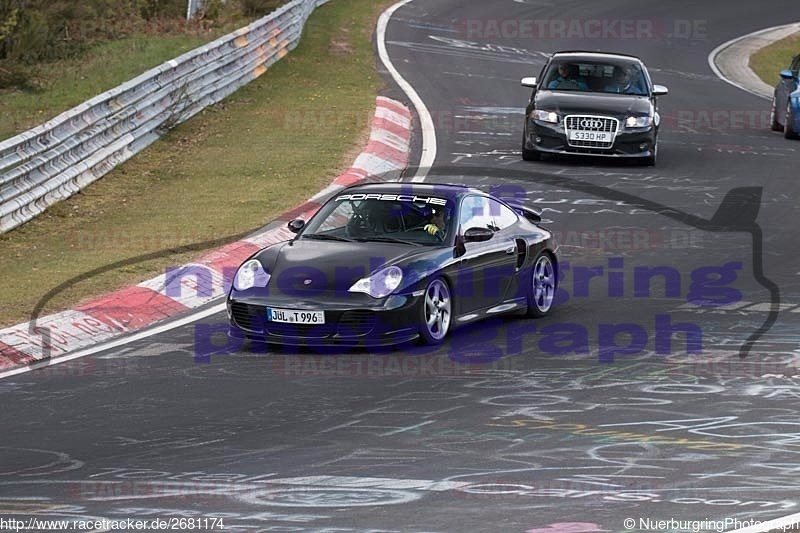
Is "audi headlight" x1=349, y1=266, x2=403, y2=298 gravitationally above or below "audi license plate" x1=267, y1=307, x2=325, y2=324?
above

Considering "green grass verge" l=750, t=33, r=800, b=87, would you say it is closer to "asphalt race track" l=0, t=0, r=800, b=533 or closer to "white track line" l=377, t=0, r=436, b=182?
"white track line" l=377, t=0, r=436, b=182

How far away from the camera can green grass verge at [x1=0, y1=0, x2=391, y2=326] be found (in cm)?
1448

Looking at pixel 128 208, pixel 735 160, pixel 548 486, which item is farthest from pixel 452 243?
pixel 735 160

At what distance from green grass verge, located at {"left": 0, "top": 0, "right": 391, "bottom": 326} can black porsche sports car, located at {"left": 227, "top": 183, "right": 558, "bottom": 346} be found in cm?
211

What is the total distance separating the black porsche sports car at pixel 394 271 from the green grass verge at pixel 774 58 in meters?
23.2

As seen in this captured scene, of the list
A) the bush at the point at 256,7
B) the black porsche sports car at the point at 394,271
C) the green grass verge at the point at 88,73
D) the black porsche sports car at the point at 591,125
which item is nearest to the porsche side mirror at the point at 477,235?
the black porsche sports car at the point at 394,271

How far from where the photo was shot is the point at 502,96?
2809 centimetres

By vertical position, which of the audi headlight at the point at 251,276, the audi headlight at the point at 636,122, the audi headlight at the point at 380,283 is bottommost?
the audi headlight at the point at 636,122

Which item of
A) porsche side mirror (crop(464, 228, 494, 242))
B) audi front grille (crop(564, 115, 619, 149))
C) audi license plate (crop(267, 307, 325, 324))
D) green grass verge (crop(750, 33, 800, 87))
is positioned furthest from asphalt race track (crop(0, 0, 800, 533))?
green grass verge (crop(750, 33, 800, 87))

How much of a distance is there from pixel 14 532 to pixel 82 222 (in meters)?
10.8

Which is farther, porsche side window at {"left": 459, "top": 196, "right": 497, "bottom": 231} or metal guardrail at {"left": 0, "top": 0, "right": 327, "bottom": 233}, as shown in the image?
metal guardrail at {"left": 0, "top": 0, "right": 327, "bottom": 233}

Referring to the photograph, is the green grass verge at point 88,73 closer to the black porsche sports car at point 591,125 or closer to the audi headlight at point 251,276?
the black porsche sports car at point 591,125

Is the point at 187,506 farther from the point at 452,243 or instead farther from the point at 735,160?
the point at 735,160

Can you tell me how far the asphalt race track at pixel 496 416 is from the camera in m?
7.38
